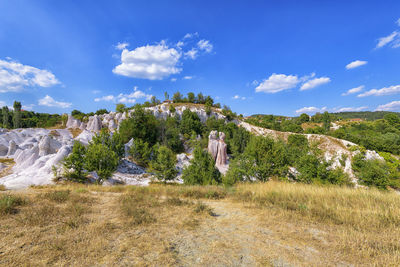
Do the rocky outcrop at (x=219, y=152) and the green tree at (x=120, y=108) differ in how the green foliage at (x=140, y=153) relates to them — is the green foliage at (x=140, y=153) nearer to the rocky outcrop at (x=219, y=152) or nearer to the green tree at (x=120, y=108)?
the rocky outcrop at (x=219, y=152)

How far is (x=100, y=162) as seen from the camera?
18.8m

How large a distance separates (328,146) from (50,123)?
330ft

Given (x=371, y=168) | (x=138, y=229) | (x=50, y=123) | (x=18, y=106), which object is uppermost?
(x=18, y=106)

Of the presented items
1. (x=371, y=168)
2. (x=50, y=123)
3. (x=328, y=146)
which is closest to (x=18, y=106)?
(x=50, y=123)

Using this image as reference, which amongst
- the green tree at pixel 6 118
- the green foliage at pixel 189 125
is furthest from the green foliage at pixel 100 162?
the green tree at pixel 6 118

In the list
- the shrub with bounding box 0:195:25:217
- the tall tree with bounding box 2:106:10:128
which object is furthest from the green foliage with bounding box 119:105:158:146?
the tall tree with bounding box 2:106:10:128

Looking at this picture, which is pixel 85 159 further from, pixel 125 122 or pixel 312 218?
pixel 125 122

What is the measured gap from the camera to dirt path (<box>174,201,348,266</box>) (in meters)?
3.05

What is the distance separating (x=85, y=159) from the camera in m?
18.4

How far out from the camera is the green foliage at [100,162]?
18.1m

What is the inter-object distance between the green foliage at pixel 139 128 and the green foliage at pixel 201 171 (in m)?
30.0

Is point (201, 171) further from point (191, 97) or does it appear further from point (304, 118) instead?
point (304, 118)

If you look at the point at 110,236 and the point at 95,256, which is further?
the point at 110,236

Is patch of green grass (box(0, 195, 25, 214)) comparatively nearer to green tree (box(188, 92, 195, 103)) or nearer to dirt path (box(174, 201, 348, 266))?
dirt path (box(174, 201, 348, 266))
